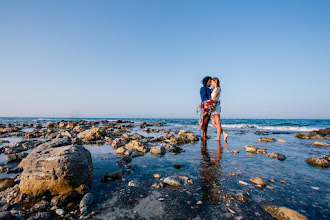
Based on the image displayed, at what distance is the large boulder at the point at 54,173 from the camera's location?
9.55 ft

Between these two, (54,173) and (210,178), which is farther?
(210,178)

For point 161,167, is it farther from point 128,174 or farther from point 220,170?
point 220,170

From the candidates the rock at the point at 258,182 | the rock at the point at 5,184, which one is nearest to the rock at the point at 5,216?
the rock at the point at 5,184

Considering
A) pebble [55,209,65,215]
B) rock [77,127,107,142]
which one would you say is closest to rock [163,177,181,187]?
pebble [55,209,65,215]

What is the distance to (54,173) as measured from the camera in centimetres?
296

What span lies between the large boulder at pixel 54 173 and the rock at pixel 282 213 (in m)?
3.39

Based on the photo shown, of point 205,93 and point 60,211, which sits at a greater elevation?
point 205,93

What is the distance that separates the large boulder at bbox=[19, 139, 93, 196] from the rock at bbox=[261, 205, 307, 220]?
11.1ft

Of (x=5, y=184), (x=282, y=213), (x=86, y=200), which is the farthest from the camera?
(x=5, y=184)

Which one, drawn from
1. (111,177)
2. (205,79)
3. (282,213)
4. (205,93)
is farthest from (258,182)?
(205,79)

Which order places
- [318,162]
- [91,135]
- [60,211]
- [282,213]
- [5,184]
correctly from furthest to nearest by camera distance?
1. [91,135]
2. [318,162]
3. [5,184]
4. [60,211]
5. [282,213]

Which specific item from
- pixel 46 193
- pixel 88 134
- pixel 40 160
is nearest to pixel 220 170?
pixel 46 193

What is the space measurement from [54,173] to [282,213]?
12.9ft

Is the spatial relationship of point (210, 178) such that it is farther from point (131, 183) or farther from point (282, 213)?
point (131, 183)
